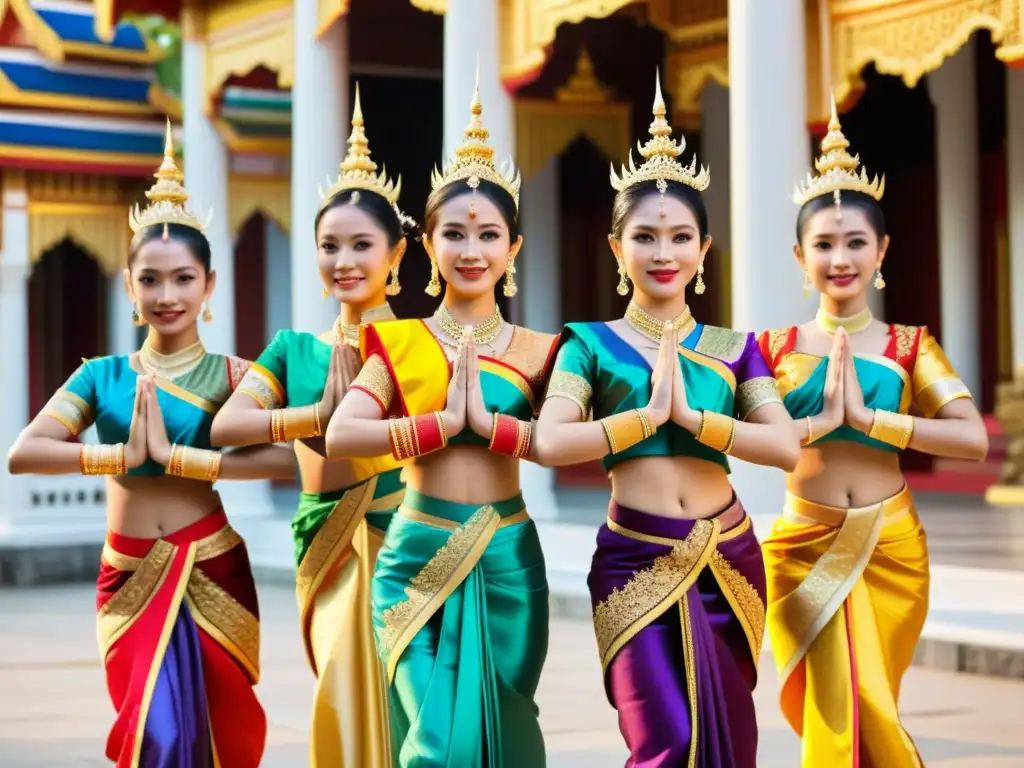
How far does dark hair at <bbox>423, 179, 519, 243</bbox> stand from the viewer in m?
3.55

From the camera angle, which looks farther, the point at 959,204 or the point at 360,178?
the point at 959,204

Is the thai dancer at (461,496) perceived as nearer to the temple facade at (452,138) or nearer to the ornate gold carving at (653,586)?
the ornate gold carving at (653,586)

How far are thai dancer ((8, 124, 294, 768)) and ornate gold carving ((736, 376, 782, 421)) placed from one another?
118 cm

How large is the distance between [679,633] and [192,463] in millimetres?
1292

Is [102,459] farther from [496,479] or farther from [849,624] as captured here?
[849,624]

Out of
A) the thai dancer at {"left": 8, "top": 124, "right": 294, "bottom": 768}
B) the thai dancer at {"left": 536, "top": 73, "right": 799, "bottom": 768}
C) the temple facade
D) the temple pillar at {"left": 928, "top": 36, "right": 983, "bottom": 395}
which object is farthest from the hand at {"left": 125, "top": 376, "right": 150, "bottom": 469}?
the temple pillar at {"left": 928, "top": 36, "right": 983, "bottom": 395}

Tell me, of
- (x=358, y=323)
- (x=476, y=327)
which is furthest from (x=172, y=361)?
(x=476, y=327)

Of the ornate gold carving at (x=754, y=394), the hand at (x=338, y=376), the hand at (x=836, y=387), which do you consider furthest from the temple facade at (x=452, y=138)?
the ornate gold carving at (x=754, y=394)

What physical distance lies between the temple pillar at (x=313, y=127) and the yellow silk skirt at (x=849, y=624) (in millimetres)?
7070

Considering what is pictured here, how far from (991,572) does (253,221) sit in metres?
10.6

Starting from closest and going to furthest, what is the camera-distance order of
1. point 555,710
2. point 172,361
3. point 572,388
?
point 572,388 < point 172,361 < point 555,710

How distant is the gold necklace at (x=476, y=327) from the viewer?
357 centimetres

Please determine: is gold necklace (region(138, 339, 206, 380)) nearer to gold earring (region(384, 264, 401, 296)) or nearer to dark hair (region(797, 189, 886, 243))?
gold earring (region(384, 264, 401, 296))

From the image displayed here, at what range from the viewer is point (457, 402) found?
333 centimetres
